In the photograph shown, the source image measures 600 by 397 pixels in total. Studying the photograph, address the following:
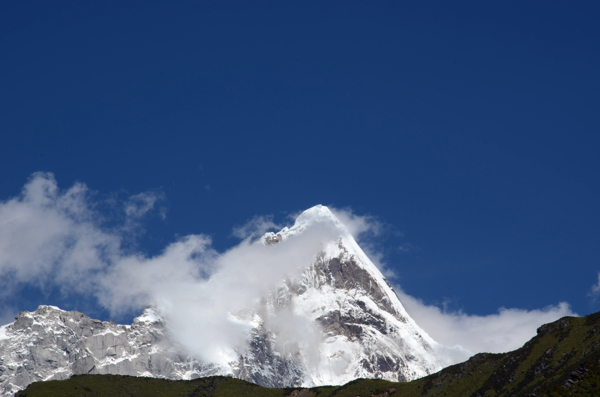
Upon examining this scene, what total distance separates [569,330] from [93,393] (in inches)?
5353

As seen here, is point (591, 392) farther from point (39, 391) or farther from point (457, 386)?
point (39, 391)

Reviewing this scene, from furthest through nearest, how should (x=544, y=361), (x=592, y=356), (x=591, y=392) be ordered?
(x=544, y=361)
(x=592, y=356)
(x=591, y=392)

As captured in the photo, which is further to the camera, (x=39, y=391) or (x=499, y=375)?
(x=39, y=391)

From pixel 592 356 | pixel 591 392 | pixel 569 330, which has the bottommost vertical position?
pixel 591 392

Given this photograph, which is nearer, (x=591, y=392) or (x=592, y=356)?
(x=591, y=392)

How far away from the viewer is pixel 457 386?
18825 centimetres

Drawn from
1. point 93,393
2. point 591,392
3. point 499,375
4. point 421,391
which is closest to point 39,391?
point 93,393

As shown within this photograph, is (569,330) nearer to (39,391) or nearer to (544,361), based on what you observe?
(544,361)

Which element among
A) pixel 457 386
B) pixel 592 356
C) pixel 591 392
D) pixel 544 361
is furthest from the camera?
pixel 457 386

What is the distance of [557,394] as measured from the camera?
140000 mm

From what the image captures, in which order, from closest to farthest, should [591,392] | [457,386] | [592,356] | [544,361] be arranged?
[591,392]
[592,356]
[544,361]
[457,386]

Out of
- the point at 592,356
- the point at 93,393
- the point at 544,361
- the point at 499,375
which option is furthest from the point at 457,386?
the point at 93,393

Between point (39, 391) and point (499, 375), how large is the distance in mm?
129789

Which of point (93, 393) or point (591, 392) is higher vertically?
point (93, 393)
